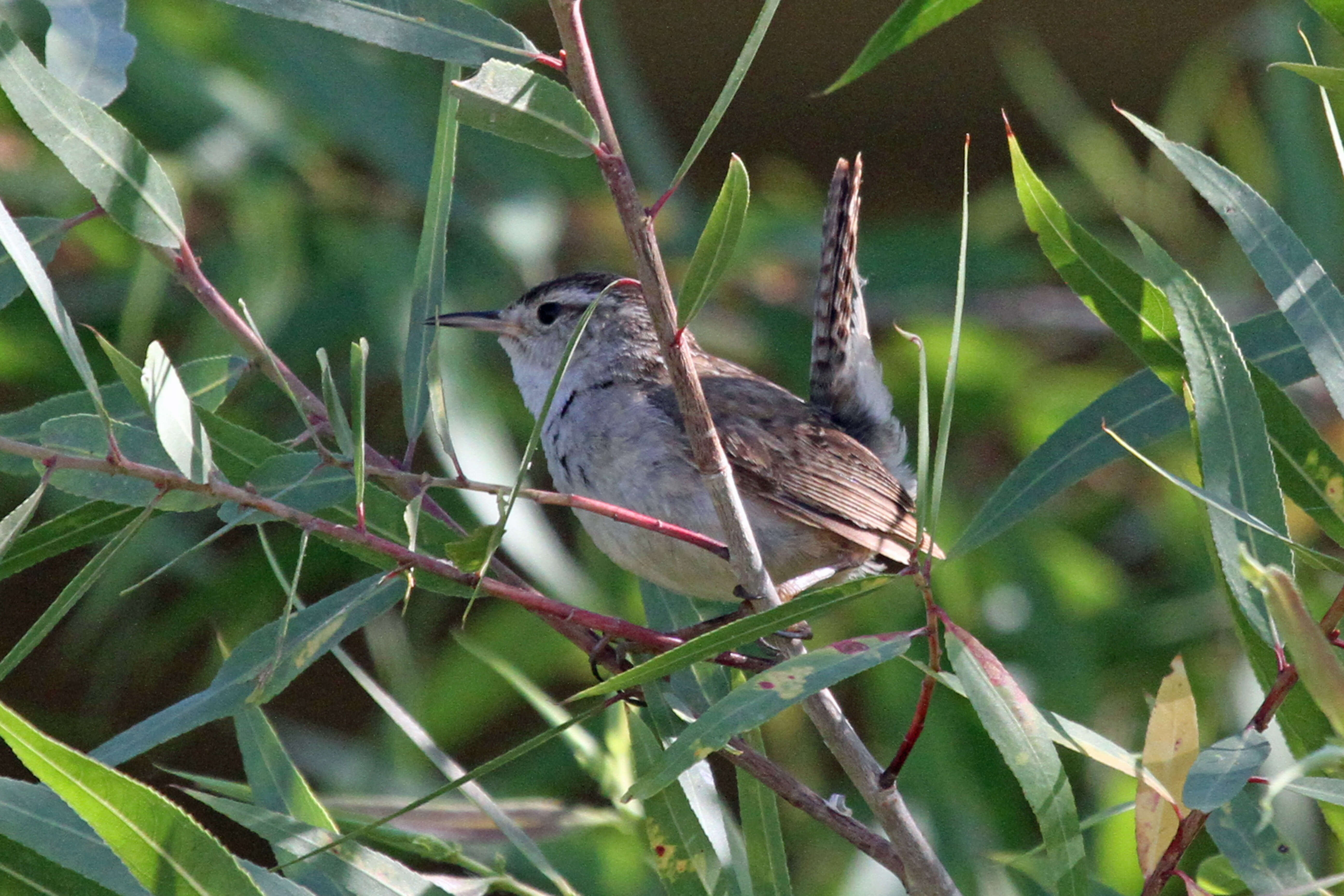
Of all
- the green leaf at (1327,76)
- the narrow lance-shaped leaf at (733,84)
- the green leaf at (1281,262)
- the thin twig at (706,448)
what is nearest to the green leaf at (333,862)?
the thin twig at (706,448)

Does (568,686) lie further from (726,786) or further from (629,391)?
(629,391)

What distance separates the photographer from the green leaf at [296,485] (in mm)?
1292

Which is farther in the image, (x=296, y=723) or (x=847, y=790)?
(x=296, y=723)

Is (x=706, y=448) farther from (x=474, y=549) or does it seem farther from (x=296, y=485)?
(x=296, y=485)

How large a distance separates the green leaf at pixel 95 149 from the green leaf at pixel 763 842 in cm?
79

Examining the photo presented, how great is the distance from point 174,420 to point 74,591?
6.5 inches

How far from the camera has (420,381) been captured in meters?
1.46

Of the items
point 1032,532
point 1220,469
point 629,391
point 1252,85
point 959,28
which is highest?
point 1252,85

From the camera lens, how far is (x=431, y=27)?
46.7 inches

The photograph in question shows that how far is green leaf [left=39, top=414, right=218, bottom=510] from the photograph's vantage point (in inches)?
47.8

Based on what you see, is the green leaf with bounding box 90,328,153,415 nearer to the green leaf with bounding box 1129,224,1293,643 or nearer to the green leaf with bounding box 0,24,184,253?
the green leaf with bounding box 0,24,184,253

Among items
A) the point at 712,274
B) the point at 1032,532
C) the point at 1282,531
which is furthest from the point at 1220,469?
the point at 1032,532

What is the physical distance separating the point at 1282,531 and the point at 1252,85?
14.2ft

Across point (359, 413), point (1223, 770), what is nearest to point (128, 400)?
point (359, 413)
